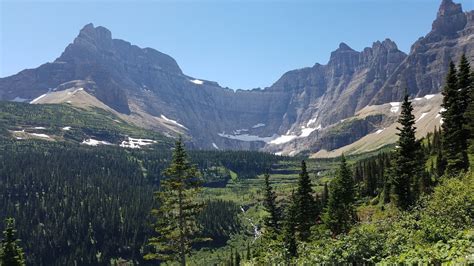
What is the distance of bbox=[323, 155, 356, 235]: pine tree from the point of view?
6875cm

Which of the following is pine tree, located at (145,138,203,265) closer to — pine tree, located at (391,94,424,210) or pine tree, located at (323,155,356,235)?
pine tree, located at (323,155,356,235)

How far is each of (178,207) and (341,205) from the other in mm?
33722

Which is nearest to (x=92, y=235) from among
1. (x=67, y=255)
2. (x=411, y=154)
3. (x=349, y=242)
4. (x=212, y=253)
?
(x=67, y=255)

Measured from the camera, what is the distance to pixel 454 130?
66.4m

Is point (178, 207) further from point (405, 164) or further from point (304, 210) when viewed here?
point (405, 164)

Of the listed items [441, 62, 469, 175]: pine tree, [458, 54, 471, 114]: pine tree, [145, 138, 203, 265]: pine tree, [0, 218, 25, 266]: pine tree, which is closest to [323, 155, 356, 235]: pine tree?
[441, 62, 469, 175]: pine tree

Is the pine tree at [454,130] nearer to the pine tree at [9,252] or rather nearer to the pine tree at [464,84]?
the pine tree at [464,84]

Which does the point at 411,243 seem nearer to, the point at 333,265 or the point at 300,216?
the point at 333,265

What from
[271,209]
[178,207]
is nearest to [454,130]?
[271,209]

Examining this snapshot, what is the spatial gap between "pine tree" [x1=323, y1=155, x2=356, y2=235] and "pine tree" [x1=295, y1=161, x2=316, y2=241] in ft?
8.59

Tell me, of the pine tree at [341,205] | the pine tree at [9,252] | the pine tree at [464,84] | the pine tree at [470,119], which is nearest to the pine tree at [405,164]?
the pine tree at [470,119]

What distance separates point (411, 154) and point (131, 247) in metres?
149

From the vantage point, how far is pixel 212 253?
605 ft

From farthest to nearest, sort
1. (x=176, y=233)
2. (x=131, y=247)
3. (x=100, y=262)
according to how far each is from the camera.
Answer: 1. (x=131, y=247)
2. (x=100, y=262)
3. (x=176, y=233)
